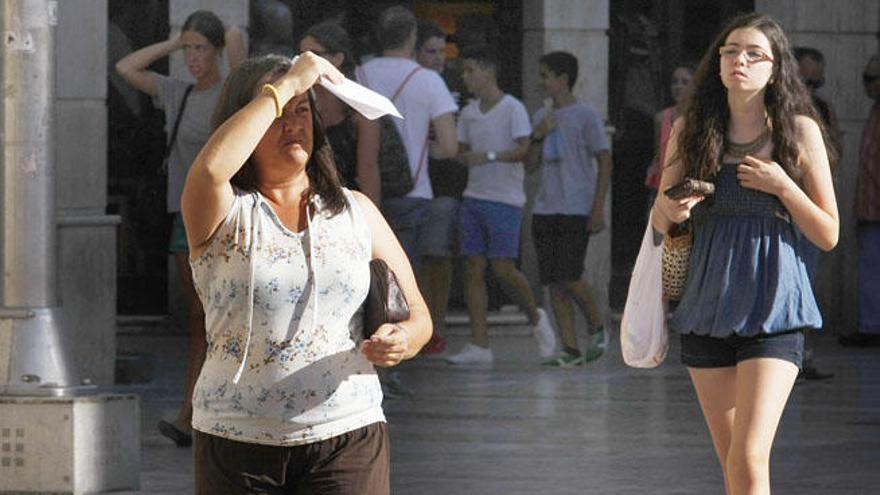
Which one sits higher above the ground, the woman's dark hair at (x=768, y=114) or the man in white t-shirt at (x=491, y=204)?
the woman's dark hair at (x=768, y=114)

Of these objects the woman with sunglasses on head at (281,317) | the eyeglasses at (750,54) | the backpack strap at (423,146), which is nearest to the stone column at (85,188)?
the backpack strap at (423,146)

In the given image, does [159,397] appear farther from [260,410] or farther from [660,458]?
[260,410]

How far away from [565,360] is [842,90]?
393 cm

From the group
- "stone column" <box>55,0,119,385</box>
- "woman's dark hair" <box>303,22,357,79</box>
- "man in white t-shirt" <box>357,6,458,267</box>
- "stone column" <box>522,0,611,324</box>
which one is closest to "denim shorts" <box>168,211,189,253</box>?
"woman's dark hair" <box>303,22,357,79</box>

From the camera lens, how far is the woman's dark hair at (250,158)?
511 centimetres

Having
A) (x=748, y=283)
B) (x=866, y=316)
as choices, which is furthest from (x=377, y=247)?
(x=866, y=316)

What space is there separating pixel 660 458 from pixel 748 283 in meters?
3.26

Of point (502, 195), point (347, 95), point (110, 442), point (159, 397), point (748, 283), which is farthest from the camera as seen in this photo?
point (502, 195)

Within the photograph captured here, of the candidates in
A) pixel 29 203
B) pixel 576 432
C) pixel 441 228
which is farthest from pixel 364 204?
pixel 441 228

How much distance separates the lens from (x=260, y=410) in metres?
4.95

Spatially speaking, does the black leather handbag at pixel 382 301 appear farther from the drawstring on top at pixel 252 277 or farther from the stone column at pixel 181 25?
the stone column at pixel 181 25

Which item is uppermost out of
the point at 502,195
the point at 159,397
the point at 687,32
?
the point at 687,32

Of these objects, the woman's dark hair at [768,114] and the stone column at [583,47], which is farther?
the stone column at [583,47]

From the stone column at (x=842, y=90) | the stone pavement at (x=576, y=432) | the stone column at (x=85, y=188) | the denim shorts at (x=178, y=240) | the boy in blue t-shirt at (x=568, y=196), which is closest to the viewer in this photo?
the stone pavement at (x=576, y=432)
